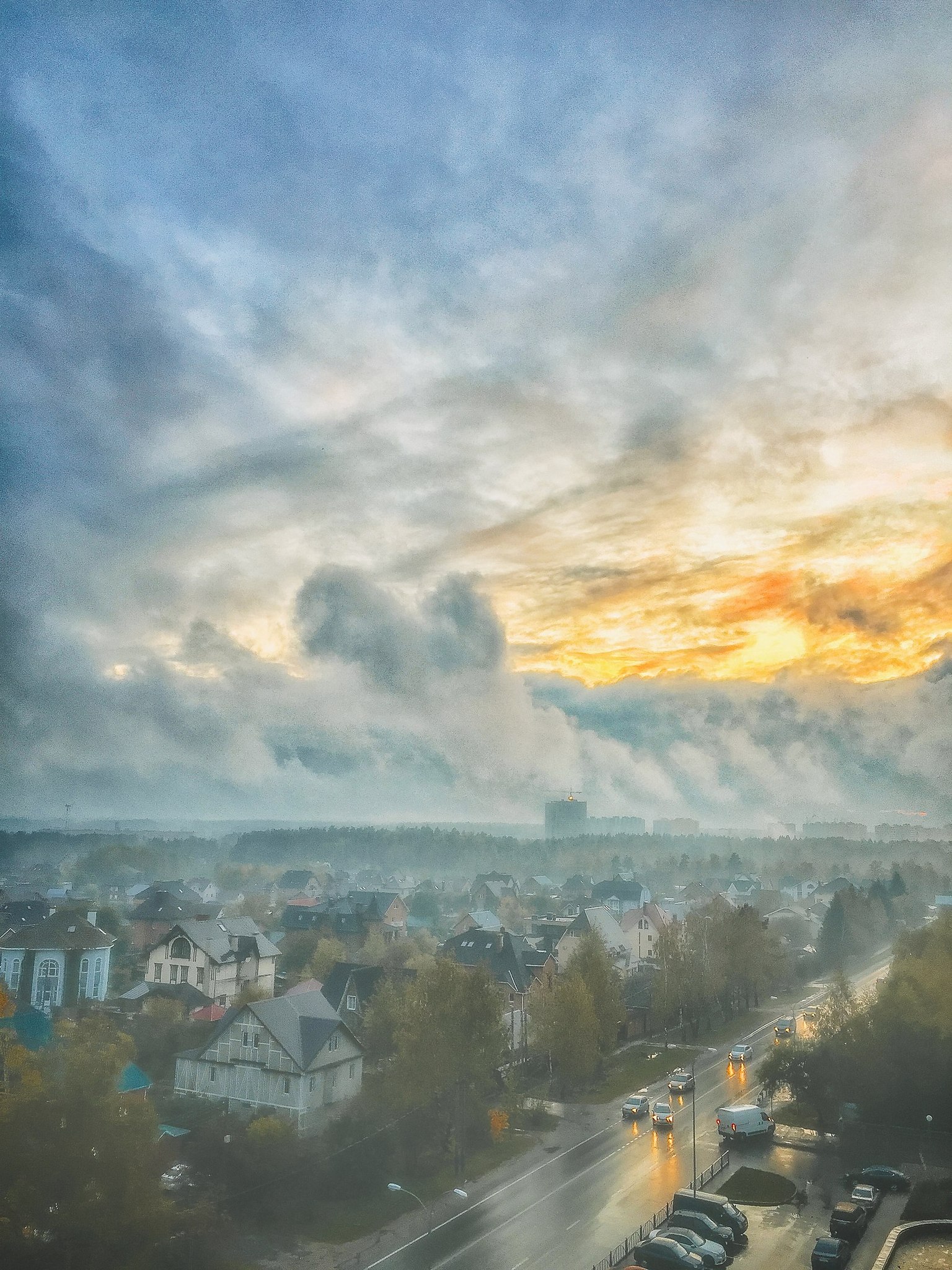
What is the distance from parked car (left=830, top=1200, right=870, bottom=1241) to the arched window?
6199cm

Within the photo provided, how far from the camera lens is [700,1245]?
32.6 meters

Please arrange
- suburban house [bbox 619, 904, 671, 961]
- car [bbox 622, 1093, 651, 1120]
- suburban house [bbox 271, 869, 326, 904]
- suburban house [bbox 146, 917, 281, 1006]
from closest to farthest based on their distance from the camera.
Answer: car [bbox 622, 1093, 651, 1120] → suburban house [bbox 146, 917, 281, 1006] → suburban house [bbox 619, 904, 671, 961] → suburban house [bbox 271, 869, 326, 904]

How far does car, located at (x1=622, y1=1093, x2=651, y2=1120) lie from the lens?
165 feet

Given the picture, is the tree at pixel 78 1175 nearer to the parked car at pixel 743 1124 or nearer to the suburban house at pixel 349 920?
the parked car at pixel 743 1124

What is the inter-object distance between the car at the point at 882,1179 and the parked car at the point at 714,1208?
799 centimetres

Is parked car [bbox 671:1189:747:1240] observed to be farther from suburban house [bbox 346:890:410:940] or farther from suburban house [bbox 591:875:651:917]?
suburban house [bbox 591:875:651:917]

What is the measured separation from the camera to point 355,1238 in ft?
112

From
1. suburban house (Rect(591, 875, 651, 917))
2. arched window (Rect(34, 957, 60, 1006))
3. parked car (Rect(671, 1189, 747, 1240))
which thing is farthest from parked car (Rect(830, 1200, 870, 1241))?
suburban house (Rect(591, 875, 651, 917))

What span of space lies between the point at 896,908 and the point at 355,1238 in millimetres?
116497

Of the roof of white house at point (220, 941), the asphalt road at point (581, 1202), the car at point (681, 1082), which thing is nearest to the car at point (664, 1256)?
the asphalt road at point (581, 1202)

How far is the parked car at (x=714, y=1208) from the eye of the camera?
35.0m

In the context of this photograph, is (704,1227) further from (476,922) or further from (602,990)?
(476,922)

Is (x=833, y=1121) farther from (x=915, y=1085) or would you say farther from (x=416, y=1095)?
(x=416, y=1095)

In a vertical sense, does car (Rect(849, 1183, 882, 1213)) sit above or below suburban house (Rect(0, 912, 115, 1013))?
below
